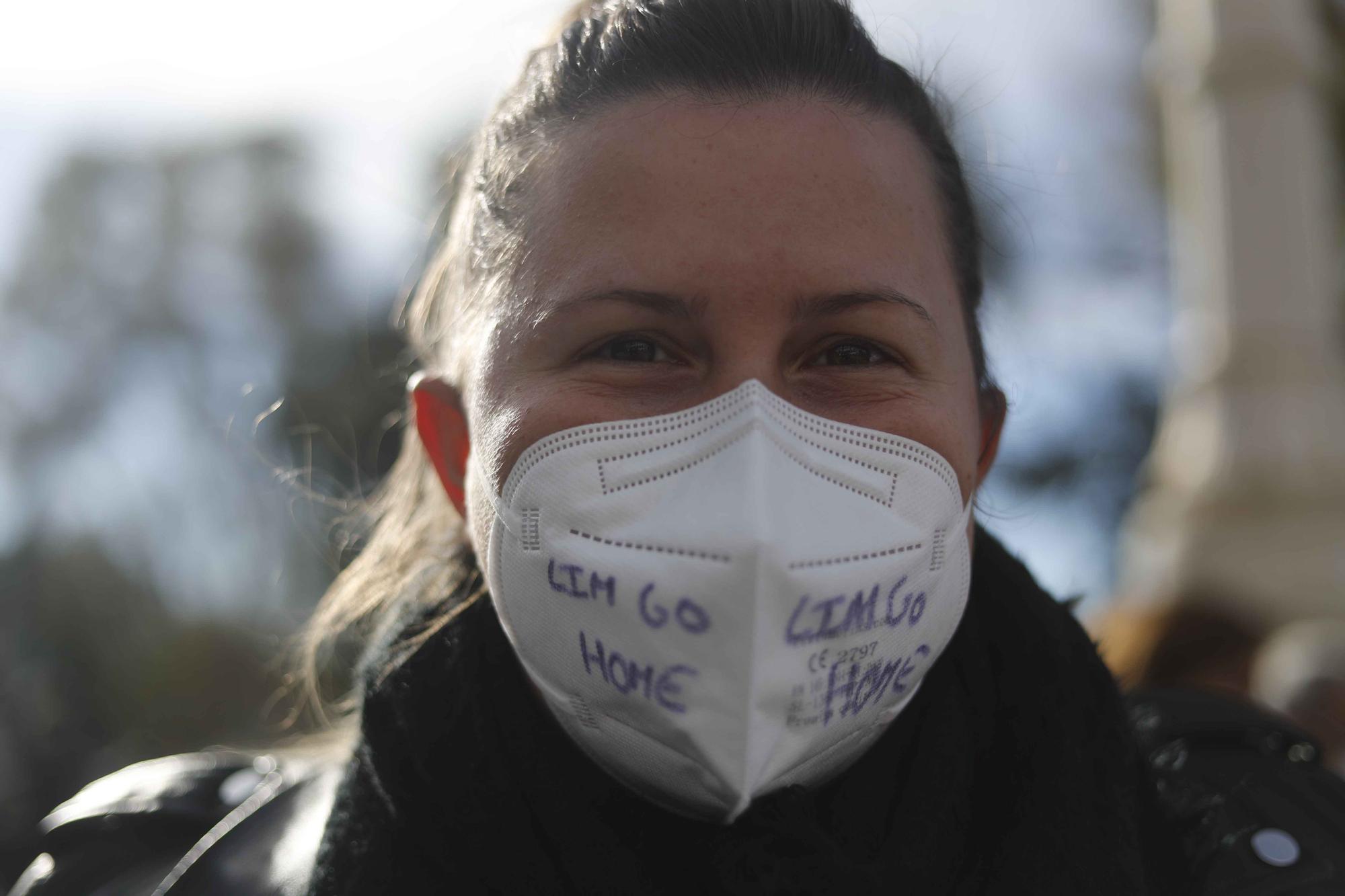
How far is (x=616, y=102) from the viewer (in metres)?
1.82

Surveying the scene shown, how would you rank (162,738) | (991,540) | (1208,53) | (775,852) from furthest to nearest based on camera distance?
(162,738) → (1208,53) → (991,540) → (775,852)

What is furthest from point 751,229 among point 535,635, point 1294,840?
point 1294,840

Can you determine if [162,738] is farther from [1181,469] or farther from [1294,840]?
[1294,840]

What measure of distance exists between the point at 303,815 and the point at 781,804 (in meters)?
1.02

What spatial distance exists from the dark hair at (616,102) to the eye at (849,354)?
33 cm

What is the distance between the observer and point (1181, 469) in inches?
283

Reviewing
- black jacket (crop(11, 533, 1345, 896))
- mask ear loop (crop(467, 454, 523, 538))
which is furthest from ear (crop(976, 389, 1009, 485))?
mask ear loop (crop(467, 454, 523, 538))

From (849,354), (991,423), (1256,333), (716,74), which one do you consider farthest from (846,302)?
(1256,333)

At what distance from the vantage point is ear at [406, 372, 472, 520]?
6.51 feet

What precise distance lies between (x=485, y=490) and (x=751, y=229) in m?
Result: 0.58

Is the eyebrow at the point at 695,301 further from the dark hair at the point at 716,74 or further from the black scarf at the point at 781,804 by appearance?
the black scarf at the point at 781,804

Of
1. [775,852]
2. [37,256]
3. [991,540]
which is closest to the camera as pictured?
[775,852]

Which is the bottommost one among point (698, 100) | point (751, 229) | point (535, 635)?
point (535, 635)

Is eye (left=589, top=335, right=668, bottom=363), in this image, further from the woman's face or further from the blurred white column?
the blurred white column
